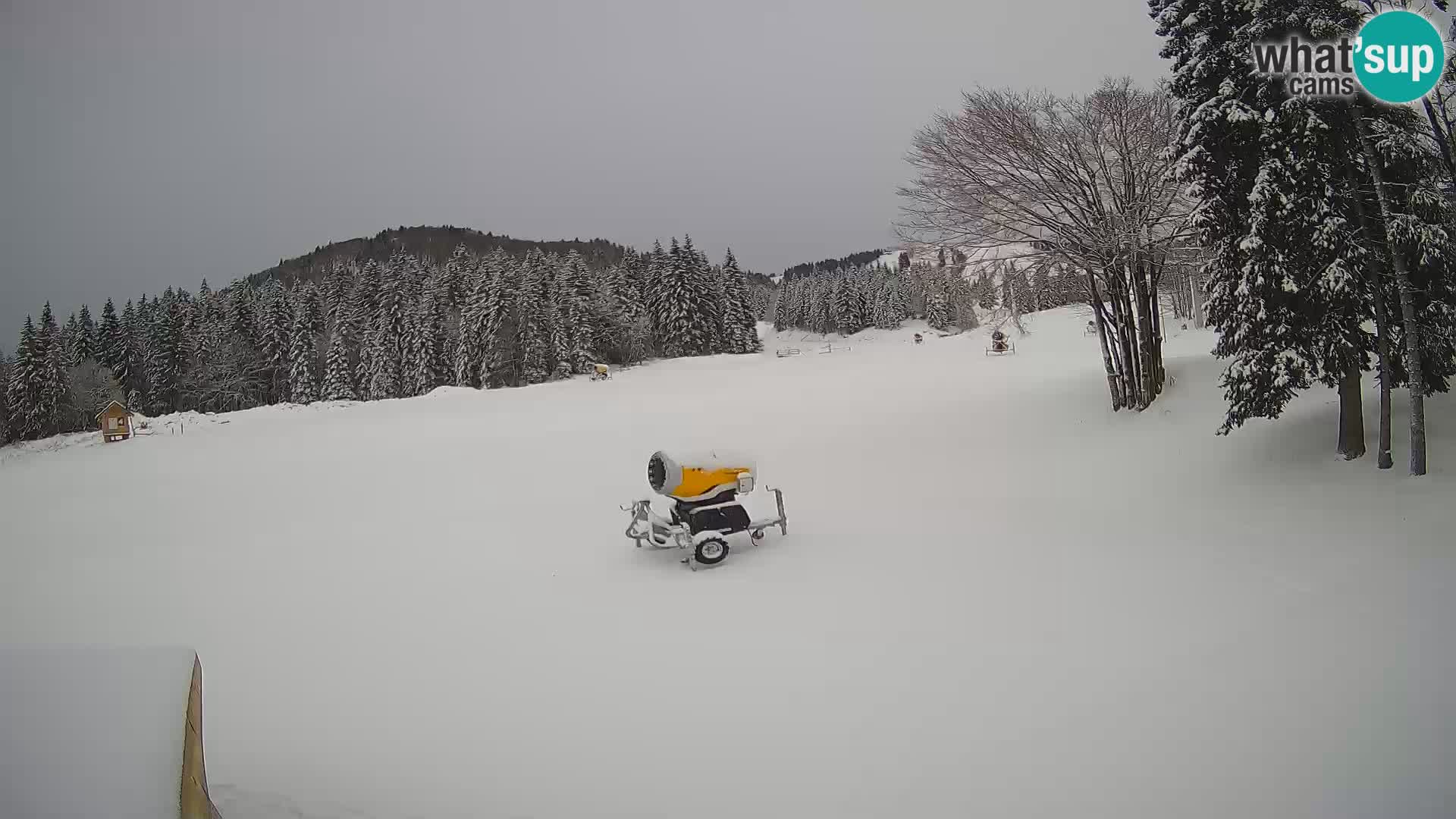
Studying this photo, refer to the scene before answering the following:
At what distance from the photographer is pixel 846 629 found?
5.50 metres

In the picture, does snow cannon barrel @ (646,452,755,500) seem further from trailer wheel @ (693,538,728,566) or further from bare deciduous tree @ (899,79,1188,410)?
bare deciduous tree @ (899,79,1188,410)

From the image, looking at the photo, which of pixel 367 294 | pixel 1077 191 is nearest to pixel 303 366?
pixel 367 294

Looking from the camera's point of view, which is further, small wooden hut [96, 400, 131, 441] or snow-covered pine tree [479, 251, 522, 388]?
snow-covered pine tree [479, 251, 522, 388]

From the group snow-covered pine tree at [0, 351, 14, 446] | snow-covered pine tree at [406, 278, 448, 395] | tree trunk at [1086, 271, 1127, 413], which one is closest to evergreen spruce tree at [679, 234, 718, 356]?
snow-covered pine tree at [406, 278, 448, 395]

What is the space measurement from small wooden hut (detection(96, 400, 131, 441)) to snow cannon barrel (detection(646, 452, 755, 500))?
21.0 m

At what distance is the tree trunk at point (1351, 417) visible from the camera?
8242 mm

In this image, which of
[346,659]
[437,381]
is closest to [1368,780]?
[346,659]

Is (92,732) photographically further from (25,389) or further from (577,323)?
(577,323)

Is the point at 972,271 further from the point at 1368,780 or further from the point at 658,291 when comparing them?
the point at 658,291

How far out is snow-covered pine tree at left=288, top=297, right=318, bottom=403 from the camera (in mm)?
47188

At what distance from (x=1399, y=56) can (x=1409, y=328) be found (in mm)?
3097

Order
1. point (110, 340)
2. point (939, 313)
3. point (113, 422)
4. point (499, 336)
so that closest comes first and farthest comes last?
point (113, 422)
point (110, 340)
point (499, 336)
point (939, 313)

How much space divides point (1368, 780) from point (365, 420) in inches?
1021

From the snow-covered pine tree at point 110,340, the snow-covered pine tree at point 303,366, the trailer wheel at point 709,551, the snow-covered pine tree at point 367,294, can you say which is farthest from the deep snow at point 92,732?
the snow-covered pine tree at point 367,294
